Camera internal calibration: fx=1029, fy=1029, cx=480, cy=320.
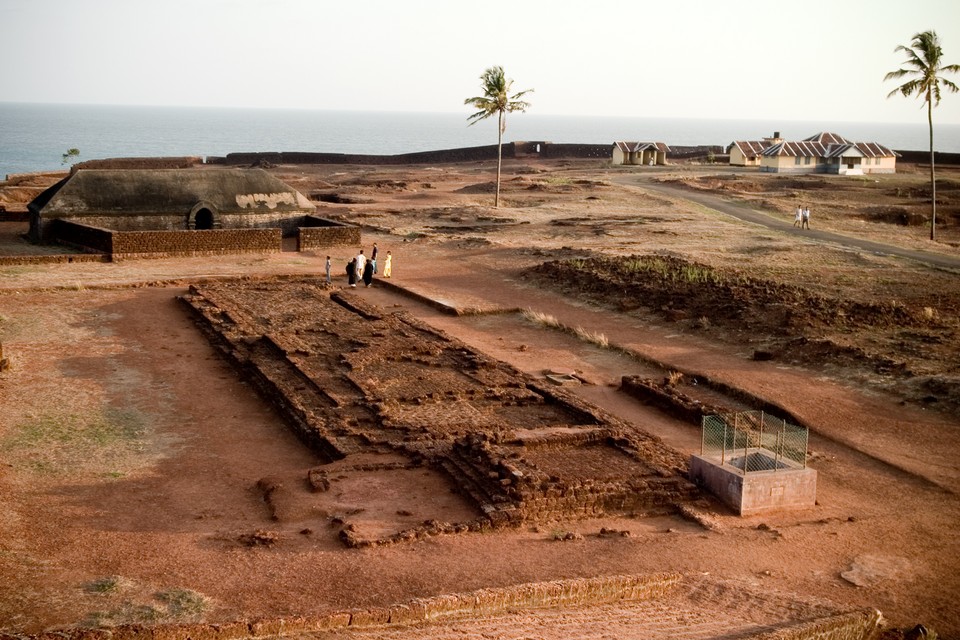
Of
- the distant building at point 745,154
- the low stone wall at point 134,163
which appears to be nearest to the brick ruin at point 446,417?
the low stone wall at point 134,163

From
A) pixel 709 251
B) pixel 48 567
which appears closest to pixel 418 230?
pixel 709 251

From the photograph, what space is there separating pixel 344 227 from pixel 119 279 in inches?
333

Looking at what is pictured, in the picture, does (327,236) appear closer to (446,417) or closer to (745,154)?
(446,417)

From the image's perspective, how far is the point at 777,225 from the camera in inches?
1603

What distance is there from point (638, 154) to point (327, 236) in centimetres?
4245

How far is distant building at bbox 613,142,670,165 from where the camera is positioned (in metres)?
71.3

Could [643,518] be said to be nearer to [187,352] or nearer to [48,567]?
[48,567]

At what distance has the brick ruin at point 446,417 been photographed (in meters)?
12.2

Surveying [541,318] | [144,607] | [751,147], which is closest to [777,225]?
[541,318]

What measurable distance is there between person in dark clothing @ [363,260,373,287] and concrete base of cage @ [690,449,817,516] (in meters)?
15.4

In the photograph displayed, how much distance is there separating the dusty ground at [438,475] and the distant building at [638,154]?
38.3 meters

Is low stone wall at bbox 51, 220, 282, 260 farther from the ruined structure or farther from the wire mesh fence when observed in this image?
the wire mesh fence

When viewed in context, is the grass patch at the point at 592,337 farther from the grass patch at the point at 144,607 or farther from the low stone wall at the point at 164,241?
the low stone wall at the point at 164,241

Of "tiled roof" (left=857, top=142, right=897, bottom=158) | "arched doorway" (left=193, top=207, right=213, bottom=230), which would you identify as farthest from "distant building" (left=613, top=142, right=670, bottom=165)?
Answer: "arched doorway" (left=193, top=207, right=213, bottom=230)
